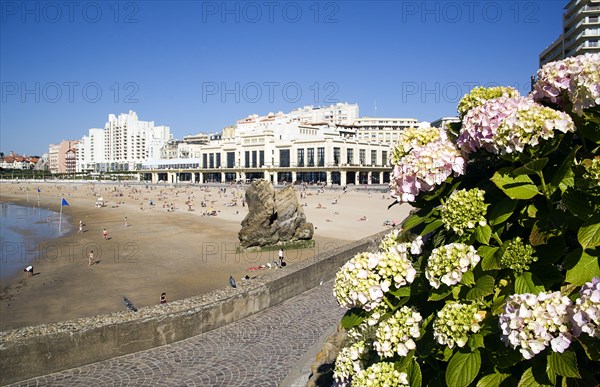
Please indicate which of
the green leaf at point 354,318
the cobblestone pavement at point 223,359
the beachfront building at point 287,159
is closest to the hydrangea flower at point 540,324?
the green leaf at point 354,318

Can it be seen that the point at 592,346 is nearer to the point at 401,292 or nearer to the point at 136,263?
the point at 401,292

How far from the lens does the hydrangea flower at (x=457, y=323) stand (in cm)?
180

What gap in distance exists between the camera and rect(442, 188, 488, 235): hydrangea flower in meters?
1.93

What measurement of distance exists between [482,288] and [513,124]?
0.76 m

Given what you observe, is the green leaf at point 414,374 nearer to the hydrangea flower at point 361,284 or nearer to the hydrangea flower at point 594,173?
the hydrangea flower at point 361,284

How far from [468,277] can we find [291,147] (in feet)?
329

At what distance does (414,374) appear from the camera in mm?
1995

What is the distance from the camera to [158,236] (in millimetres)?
31000

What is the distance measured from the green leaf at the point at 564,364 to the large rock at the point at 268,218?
70.5 ft

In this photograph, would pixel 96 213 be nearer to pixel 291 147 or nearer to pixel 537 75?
pixel 537 75

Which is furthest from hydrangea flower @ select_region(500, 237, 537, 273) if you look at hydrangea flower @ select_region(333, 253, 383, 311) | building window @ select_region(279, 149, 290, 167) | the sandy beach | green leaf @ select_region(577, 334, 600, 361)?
building window @ select_region(279, 149, 290, 167)

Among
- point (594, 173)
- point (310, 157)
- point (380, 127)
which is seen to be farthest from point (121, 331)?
point (380, 127)

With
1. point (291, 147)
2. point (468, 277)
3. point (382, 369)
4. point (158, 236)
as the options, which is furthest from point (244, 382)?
point (291, 147)

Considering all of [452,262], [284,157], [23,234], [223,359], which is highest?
[284,157]
